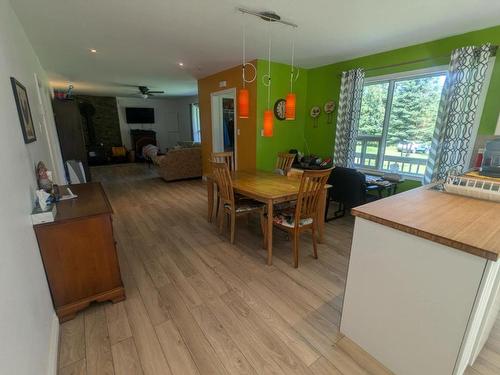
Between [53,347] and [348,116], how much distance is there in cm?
426

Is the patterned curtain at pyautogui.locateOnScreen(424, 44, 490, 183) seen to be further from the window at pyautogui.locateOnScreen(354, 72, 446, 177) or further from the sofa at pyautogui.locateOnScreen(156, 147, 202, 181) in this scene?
the sofa at pyautogui.locateOnScreen(156, 147, 202, 181)

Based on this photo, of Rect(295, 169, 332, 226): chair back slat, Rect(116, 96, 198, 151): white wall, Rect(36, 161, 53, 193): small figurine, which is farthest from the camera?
Rect(116, 96, 198, 151): white wall

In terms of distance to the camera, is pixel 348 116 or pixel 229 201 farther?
pixel 348 116

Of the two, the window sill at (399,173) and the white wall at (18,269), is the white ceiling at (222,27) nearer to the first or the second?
the white wall at (18,269)

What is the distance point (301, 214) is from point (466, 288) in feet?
4.62

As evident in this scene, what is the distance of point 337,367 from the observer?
4.43ft

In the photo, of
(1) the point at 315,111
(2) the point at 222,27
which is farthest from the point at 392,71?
(2) the point at 222,27

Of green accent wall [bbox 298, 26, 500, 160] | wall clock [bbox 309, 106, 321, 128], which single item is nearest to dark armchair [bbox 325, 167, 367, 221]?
green accent wall [bbox 298, 26, 500, 160]

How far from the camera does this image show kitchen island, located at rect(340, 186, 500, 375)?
979mm

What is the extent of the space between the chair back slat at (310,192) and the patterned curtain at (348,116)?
192 cm

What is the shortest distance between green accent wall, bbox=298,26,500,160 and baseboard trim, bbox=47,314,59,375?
4253 millimetres

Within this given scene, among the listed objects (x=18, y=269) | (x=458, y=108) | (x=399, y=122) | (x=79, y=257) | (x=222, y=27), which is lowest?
(x=79, y=257)

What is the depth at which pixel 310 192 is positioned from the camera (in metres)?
2.24

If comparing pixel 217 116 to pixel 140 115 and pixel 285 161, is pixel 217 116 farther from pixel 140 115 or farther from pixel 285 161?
pixel 140 115
